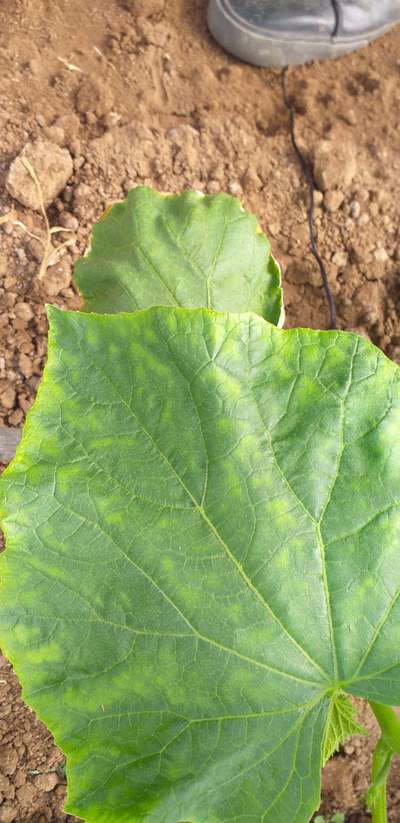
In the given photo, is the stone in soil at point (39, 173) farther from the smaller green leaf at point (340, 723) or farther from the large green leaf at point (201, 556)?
the smaller green leaf at point (340, 723)

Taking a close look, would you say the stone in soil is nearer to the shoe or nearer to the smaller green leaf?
the shoe

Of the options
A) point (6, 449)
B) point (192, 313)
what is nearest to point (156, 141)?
point (6, 449)

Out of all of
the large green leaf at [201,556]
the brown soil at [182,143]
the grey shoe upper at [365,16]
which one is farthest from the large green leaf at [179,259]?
the grey shoe upper at [365,16]

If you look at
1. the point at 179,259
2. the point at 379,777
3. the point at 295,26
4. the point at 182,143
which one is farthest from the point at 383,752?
the point at 295,26

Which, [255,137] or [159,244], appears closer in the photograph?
[159,244]

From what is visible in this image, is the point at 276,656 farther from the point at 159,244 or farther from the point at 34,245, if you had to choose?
the point at 34,245

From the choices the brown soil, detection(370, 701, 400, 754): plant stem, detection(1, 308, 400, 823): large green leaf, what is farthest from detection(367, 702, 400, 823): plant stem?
the brown soil
